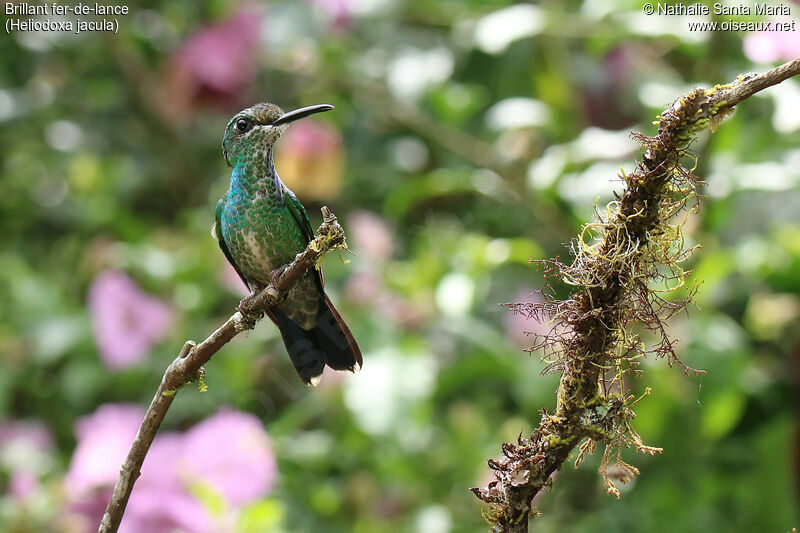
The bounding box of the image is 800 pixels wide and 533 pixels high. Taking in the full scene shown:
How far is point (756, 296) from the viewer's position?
271cm

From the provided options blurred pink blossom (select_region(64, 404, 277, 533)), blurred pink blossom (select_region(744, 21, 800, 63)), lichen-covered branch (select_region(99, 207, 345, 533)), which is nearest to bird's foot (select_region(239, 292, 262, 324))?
lichen-covered branch (select_region(99, 207, 345, 533))

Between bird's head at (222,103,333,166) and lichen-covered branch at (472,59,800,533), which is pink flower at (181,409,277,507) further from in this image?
lichen-covered branch at (472,59,800,533)

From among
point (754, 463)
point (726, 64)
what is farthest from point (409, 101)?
point (754, 463)

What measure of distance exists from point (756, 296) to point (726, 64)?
690mm

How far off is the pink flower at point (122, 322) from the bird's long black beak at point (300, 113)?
1600 millimetres

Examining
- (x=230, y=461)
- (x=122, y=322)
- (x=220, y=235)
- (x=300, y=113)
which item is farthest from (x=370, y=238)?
(x=300, y=113)

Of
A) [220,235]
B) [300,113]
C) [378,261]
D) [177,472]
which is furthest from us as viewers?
[378,261]

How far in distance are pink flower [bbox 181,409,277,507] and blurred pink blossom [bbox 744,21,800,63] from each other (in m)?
1.37

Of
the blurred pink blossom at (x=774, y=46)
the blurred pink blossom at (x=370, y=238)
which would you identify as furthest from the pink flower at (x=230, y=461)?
the blurred pink blossom at (x=774, y=46)

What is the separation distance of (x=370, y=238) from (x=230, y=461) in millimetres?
900

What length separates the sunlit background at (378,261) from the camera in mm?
2123

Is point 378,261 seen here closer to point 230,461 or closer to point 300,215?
point 230,461

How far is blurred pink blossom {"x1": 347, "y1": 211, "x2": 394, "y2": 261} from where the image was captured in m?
2.57

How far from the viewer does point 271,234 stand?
3.29ft
